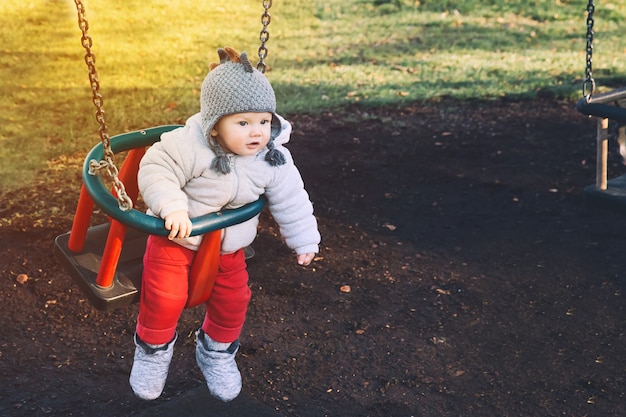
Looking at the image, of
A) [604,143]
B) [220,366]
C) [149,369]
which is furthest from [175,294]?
[604,143]

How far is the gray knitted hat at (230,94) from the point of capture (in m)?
2.57

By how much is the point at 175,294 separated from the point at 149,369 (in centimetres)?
31

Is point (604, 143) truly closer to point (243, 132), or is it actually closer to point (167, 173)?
point (243, 132)

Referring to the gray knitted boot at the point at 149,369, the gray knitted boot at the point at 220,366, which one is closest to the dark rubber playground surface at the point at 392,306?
the gray knitted boot at the point at 220,366

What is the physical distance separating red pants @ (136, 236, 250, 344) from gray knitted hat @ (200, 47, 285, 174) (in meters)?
0.35

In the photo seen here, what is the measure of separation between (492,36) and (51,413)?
815 centimetres

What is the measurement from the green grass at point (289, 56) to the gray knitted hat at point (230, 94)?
3409 mm

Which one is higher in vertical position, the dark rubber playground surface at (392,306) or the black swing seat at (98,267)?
the black swing seat at (98,267)

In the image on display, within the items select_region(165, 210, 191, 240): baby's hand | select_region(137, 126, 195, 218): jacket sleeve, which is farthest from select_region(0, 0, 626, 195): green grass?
select_region(165, 210, 191, 240): baby's hand

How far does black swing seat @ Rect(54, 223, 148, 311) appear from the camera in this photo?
2.85 m

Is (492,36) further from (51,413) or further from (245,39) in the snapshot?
(51,413)

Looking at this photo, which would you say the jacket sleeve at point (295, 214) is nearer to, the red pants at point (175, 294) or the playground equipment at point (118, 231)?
the playground equipment at point (118, 231)

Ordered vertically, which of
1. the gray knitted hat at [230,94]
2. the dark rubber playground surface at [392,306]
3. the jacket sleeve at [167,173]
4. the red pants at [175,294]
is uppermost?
the gray knitted hat at [230,94]

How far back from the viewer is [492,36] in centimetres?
1033
